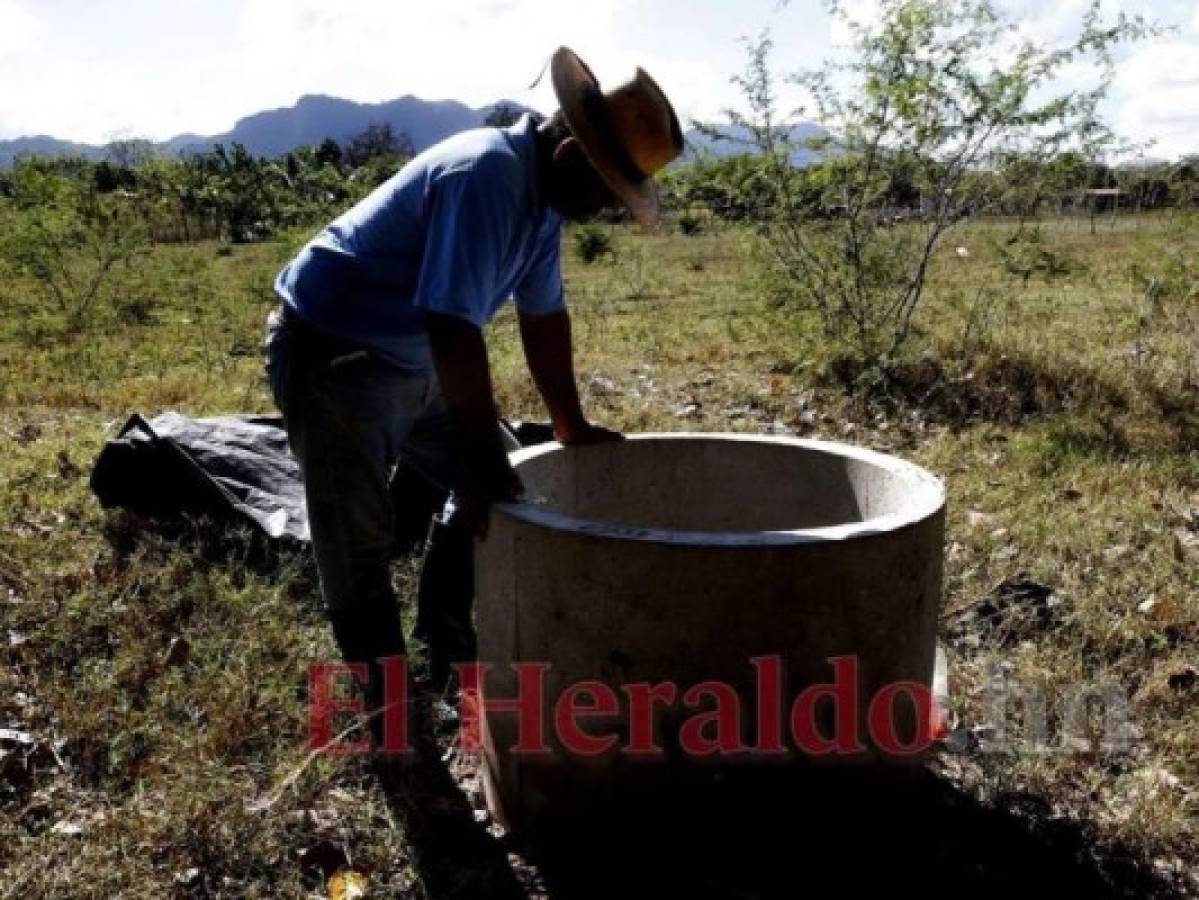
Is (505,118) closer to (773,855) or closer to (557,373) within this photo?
(557,373)

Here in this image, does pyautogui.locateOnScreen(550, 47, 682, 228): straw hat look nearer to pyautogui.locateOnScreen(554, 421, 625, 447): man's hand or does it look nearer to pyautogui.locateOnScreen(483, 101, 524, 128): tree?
pyautogui.locateOnScreen(483, 101, 524, 128): tree

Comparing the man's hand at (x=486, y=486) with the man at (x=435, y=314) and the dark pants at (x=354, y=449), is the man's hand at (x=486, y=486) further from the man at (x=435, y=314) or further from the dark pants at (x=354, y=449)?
the dark pants at (x=354, y=449)

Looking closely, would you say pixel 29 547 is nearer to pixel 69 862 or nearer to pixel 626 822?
pixel 69 862

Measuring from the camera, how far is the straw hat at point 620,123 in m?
2.25

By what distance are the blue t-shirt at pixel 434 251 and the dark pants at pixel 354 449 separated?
7 centimetres

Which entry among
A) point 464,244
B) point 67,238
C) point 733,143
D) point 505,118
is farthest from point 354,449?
point 505,118

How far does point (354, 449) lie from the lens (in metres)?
2.63

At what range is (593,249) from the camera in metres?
18.4

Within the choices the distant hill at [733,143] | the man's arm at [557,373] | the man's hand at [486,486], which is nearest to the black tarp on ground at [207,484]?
the man's arm at [557,373]

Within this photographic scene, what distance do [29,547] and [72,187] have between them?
8.27 metres

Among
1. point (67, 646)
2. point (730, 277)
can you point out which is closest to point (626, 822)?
point (67, 646)

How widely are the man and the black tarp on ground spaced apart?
1.10m

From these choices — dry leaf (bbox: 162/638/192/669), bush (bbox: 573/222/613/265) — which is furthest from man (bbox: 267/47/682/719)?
bush (bbox: 573/222/613/265)

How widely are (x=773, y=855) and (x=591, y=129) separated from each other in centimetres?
160
